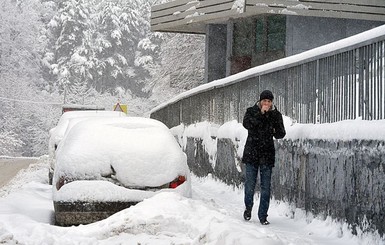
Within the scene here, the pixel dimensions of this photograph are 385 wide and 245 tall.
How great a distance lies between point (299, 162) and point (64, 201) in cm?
350

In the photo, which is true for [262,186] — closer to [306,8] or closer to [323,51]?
[323,51]

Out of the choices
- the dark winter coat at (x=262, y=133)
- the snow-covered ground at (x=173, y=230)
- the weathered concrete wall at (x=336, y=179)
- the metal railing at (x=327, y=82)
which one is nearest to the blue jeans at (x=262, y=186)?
the dark winter coat at (x=262, y=133)

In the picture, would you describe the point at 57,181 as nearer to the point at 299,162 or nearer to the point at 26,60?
the point at 299,162

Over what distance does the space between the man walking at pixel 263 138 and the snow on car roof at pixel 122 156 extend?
1144mm

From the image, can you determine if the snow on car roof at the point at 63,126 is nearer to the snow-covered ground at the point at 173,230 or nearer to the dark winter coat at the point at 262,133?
the snow-covered ground at the point at 173,230

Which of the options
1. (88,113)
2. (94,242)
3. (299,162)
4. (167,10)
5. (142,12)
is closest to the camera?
(94,242)

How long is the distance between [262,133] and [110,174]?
2.27 metres

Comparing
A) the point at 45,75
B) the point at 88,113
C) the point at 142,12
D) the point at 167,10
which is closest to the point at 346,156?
the point at 88,113

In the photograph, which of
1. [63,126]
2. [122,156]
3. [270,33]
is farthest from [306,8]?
[122,156]

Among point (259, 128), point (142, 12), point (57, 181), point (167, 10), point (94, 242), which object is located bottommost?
point (94, 242)

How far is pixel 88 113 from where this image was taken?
1738cm

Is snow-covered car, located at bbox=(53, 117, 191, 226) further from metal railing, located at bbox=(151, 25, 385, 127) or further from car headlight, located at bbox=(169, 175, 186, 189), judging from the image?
metal railing, located at bbox=(151, 25, 385, 127)

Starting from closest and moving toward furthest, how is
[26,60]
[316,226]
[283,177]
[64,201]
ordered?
[64,201] → [316,226] → [283,177] → [26,60]

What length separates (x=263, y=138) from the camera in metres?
8.97
